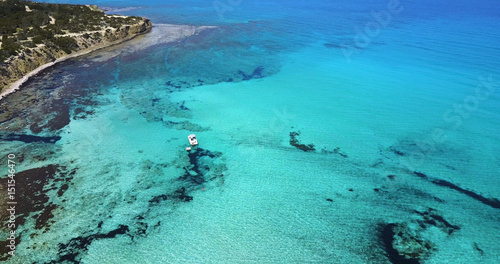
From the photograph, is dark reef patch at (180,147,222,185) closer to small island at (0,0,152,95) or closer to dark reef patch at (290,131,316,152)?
dark reef patch at (290,131,316,152)

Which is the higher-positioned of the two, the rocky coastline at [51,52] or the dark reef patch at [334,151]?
the rocky coastline at [51,52]

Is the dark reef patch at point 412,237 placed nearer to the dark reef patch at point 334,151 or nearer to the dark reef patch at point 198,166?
the dark reef patch at point 334,151

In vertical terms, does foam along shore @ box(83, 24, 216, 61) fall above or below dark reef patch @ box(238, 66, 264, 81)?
above

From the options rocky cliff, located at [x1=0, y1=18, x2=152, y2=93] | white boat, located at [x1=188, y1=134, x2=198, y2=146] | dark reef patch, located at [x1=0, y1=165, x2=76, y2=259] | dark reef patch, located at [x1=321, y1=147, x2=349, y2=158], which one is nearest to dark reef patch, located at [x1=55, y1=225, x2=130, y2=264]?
dark reef patch, located at [x1=0, y1=165, x2=76, y2=259]

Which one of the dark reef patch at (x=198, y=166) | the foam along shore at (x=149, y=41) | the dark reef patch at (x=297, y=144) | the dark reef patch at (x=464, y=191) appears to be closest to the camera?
the dark reef patch at (x=464, y=191)

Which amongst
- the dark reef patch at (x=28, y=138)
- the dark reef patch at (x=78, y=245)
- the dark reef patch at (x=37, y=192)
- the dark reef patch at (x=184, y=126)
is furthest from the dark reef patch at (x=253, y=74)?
the dark reef patch at (x=78, y=245)

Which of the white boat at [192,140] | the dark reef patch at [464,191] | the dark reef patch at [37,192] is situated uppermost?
the dark reef patch at [464,191]

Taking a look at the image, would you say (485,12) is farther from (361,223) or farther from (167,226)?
(167,226)
